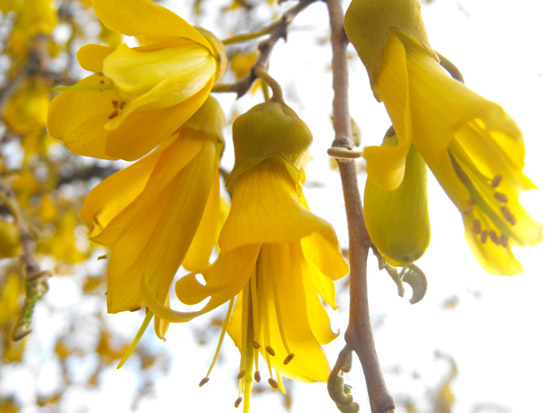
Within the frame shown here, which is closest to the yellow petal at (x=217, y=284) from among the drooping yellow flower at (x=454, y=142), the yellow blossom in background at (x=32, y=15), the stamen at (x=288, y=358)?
the stamen at (x=288, y=358)

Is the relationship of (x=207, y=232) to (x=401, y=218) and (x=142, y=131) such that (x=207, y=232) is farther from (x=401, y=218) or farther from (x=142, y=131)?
(x=401, y=218)

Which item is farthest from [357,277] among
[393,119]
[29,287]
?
[29,287]

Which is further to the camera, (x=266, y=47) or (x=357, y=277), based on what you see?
(x=266, y=47)

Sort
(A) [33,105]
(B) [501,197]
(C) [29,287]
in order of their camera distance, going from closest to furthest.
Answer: (B) [501,197], (C) [29,287], (A) [33,105]

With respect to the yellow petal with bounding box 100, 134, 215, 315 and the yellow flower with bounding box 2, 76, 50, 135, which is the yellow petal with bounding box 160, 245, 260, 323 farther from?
the yellow flower with bounding box 2, 76, 50, 135

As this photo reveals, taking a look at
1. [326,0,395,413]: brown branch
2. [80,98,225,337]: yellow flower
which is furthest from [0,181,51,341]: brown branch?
[326,0,395,413]: brown branch

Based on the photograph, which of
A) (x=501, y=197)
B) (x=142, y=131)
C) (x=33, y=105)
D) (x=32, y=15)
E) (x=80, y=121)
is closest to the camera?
(x=501, y=197)
